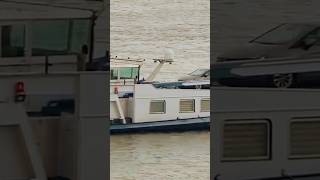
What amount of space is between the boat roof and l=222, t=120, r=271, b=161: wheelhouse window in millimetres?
672

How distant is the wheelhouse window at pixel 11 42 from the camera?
6.14 ft

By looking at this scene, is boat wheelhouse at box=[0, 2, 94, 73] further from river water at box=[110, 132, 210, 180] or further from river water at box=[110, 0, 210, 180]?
river water at box=[110, 132, 210, 180]

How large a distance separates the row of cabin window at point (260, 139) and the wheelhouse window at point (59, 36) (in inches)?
24.3

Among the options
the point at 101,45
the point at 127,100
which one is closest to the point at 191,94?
the point at 127,100

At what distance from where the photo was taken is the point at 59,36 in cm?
197

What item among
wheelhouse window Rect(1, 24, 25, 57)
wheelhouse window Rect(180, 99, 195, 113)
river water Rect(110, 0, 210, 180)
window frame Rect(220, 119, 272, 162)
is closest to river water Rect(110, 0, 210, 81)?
river water Rect(110, 0, 210, 180)

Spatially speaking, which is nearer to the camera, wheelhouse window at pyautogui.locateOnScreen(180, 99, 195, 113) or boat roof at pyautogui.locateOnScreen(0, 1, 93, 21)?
boat roof at pyautogui.locateOnScreen(0, 1, 93, 21)

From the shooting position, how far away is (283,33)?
2.12 meters

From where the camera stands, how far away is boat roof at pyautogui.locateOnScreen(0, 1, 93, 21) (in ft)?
6.15

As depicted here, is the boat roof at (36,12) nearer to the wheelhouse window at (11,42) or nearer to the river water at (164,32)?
the wheelhouse window at (11,42)

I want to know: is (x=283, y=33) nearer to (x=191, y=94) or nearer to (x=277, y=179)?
(x=191, y=94)

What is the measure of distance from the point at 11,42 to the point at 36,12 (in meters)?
0.13

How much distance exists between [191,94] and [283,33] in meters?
0.41

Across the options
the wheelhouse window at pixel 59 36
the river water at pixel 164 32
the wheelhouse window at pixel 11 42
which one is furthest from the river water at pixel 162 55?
the wheelhouse window at pixel 11 42
